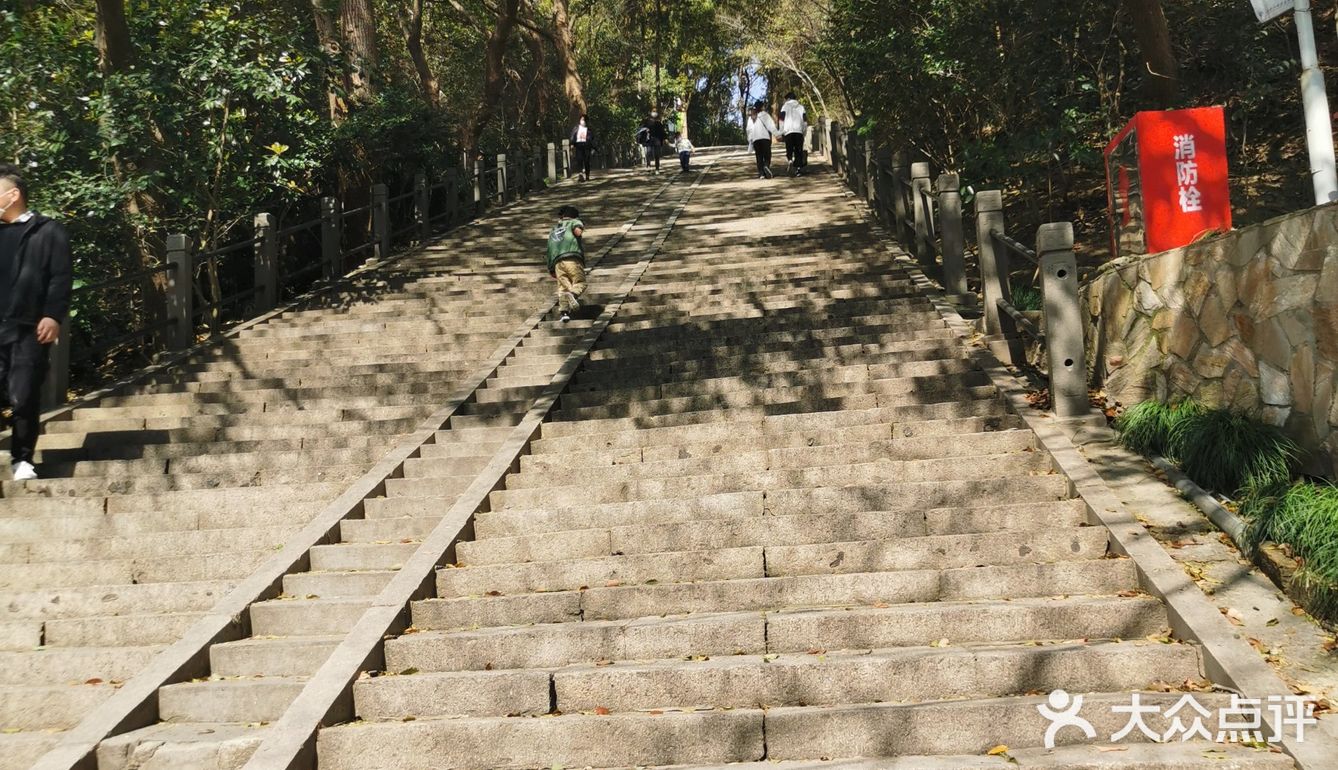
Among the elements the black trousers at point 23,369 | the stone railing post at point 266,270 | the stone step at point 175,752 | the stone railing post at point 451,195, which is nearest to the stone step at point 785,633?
the stone step at point 175,752

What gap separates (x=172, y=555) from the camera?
20.6ft

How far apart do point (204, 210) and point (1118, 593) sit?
11209mm

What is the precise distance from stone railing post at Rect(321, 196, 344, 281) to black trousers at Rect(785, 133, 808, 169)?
35.4ft

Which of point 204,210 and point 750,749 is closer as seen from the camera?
point 750,749

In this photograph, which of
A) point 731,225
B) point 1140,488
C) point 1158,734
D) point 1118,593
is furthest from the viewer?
point 731,225

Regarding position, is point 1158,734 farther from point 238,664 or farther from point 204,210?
point 204,210

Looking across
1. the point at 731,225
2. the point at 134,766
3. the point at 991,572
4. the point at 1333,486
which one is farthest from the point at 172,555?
the point at 731,225

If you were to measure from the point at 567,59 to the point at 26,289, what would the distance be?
2668 cm

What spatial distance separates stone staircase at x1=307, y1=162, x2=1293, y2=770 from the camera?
4.14 metres

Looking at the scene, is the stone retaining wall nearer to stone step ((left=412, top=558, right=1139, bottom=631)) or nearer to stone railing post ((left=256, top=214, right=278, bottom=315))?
stone step ((left=412, top=558, right=1139, bottom=631))

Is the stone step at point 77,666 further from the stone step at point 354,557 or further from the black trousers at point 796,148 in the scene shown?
the black trousers at point 796,148

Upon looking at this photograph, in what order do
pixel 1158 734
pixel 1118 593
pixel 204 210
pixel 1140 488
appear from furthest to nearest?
1. pixel 204 210
2. pixel 1140 488
3. pixel 1118 593
4. pixel 1158 734

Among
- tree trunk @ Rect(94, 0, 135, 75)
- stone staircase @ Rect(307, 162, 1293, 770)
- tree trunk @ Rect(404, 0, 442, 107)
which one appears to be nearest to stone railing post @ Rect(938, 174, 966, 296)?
stone staircase @ Rect(307, 162, 1293, 770)

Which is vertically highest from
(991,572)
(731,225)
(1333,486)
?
(731,225)
